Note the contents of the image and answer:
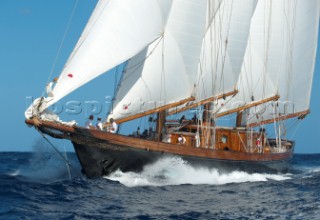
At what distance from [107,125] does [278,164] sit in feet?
47.8

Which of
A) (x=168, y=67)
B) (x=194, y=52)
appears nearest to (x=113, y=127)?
(x=168, y=67)

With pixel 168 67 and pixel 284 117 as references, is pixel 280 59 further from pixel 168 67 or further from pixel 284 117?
pixel 168 67

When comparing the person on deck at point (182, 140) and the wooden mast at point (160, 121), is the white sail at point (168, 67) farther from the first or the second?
the person on deck at point (182, 140)

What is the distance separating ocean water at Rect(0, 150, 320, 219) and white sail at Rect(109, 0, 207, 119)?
3.35m

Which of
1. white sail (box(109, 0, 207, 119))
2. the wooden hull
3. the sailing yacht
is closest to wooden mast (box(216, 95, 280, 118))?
the sailing yacht

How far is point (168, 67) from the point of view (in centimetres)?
2877

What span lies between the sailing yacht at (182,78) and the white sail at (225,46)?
0.20ft

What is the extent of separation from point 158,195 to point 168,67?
8.19 m

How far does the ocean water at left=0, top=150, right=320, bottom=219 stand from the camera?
62.0 ft

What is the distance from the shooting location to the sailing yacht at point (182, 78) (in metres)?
25.0

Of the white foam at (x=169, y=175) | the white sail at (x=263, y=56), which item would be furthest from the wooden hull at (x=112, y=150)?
the white sail at (x=263, y=56)

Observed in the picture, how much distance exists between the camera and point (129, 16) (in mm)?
25922

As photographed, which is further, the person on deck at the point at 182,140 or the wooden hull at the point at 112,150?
the person on deck at the point at 182,140

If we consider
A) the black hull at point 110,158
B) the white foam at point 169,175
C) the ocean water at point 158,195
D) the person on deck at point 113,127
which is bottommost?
the ocean water at point 158,195
